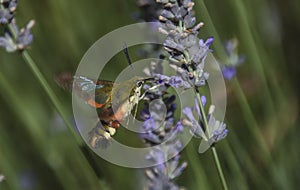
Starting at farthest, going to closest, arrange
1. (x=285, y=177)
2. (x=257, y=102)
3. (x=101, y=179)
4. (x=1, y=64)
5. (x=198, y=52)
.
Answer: (x=1, y=64), (x=257, y=102), (x=285, y=177), (x=101, y=179), (x=198, y=52)

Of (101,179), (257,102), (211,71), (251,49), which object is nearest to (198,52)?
(101,179)

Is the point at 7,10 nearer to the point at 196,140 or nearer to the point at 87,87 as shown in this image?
the point at 87,87

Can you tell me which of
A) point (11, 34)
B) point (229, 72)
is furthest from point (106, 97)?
point (229, 72)

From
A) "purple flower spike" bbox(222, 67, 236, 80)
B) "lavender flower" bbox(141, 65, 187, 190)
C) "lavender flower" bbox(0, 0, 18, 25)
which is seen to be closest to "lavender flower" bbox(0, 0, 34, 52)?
"lavender flower" bbox(0, 0, 18, 25)

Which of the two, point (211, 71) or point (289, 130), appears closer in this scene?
point (211, 71)

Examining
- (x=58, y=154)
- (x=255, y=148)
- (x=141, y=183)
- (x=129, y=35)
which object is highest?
(x=129, y=35)

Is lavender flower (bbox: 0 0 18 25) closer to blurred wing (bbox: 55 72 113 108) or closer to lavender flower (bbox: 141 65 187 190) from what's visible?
blurred wing (bbox: 55 72 113 108)

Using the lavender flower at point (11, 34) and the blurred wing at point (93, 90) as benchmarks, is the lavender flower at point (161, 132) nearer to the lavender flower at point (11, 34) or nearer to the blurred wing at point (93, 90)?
the blurred wing at point (93, 90)

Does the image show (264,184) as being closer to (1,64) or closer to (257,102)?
(257,102)
